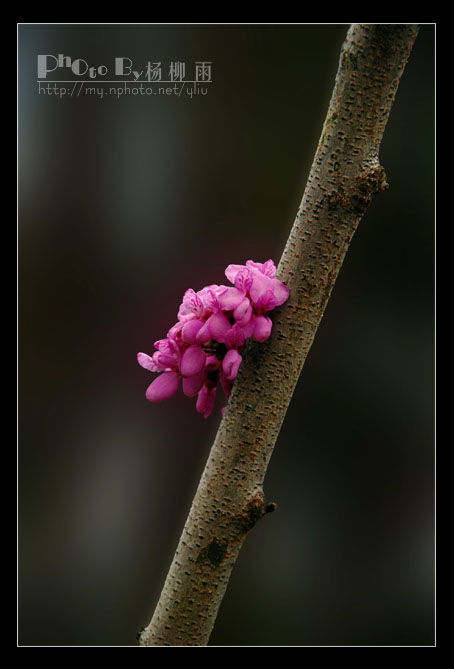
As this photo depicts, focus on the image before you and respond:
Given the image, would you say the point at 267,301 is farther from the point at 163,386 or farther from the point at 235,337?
the point at 163,386

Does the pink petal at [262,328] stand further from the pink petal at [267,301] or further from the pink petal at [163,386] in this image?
the pink petal at [163,386]

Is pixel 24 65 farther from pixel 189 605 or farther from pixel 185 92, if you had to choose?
pixel 189 605

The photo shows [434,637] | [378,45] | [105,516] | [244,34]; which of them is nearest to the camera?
[378,45]

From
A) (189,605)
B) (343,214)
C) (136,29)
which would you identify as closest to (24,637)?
(189,605)

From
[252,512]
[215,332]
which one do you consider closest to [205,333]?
[215,332]

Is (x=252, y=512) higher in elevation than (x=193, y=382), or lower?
lower

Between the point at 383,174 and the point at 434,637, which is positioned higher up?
the point at 383,174
